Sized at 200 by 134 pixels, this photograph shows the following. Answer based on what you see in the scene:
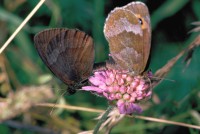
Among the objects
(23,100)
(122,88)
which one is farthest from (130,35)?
(23,100)

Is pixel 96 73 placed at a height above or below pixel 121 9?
below

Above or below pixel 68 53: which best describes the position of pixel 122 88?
below

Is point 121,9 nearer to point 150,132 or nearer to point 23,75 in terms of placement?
point 150,132

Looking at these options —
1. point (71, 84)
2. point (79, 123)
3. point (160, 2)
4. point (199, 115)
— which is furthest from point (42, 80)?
point (160, 2)

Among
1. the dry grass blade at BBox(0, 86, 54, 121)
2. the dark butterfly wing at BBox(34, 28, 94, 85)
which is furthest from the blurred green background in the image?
the dark butterfly wing at BBox(34, 28, 94, 85)

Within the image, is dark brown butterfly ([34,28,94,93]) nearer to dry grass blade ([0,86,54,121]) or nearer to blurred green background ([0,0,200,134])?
dry grass blade ([0,86,54,121])

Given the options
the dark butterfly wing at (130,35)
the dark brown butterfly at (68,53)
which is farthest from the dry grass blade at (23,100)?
the dark butterfly wing at (130,35)

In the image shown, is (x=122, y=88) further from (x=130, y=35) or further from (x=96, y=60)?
(x=96, y=60)

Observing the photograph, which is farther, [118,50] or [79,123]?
[79,123]
